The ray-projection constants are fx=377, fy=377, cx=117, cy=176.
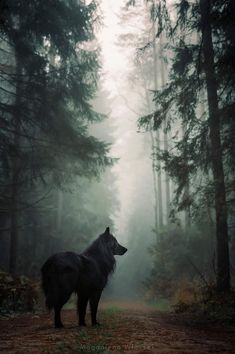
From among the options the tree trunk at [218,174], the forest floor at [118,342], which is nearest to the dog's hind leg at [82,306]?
the forest floor at [118,342]

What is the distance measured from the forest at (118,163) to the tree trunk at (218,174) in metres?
0.04

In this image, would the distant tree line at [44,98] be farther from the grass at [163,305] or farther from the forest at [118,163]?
the grass at [163,305]

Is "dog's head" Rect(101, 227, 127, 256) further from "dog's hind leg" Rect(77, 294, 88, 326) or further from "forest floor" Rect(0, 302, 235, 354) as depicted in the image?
"forest floor" Rect(0, 302, 235, 354)

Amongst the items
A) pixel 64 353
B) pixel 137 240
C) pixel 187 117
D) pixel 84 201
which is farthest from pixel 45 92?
pixel 137 240

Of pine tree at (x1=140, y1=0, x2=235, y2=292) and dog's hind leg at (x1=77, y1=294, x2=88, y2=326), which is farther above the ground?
pine tree at (x1=140, y1=0, x2=235, y2=292)

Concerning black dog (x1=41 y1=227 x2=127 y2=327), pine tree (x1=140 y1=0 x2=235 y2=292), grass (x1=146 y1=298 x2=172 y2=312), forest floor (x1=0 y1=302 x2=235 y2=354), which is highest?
pine tree (x1=140 y1=0 x2=235 y2=292)

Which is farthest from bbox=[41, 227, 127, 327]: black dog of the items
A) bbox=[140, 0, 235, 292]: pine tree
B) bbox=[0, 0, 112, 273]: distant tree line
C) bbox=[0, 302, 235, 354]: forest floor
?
bbox=[0, 0, 112, 273]: distant tree line

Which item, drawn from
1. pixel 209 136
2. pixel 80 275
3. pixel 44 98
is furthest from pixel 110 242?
pixel 44 98

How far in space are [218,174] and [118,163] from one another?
296 inches

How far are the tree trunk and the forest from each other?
4cm

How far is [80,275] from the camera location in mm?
8227

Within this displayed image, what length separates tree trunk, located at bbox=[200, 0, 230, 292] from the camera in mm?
12102

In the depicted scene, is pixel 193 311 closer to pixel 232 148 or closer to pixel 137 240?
pixel 232 148

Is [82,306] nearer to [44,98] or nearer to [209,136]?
[209,136]
